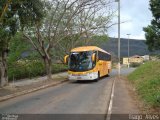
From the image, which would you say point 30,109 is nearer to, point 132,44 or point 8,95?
point 8,95

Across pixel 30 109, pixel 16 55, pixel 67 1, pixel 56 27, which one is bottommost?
pixel 30 109

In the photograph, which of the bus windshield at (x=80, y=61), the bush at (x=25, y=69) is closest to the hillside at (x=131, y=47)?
the bush at (x=25, y=69)

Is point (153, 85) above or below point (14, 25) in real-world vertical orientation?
below

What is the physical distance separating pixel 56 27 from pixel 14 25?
43.4ft

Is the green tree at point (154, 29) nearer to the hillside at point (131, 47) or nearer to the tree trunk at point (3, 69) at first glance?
the tree trunk at point (3, 69)

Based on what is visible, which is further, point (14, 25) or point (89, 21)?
point (89, 21)

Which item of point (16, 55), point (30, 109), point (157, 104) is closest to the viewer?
point (157, 104)

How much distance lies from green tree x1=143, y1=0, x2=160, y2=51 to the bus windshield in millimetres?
6234

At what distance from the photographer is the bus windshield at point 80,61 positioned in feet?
115

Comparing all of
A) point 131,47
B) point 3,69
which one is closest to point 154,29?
point 3,69

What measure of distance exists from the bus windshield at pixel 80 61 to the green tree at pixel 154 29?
623cm

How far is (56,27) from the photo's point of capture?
35031 mm

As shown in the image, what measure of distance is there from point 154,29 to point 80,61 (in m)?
7.92

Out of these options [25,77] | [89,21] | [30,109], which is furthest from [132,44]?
[30,109]
